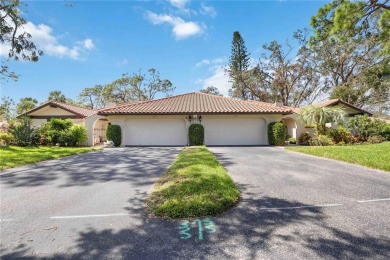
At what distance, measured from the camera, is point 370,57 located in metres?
26.3

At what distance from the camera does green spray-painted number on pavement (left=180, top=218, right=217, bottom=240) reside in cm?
291

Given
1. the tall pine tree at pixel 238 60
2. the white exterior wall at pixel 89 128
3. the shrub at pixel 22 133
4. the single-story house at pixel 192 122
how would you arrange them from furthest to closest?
the tall pine tree at pixel 238 60, the white exterior wall at pixel 89 128, the single-story house at pixel 192 122, the shrub at pixel 22 133

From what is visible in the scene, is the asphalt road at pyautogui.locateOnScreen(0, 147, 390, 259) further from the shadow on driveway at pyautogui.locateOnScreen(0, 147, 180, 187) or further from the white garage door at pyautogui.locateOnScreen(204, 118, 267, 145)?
the white garage door at pyautogui.locateOnScreen(204, 118, 267, 145)

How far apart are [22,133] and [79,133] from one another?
3.44 m

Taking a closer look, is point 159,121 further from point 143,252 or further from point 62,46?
point 143,252

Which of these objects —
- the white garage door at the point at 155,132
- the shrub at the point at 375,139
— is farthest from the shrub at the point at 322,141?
the white garage door at the point at 155,132

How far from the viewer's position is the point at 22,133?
14969 millimetres

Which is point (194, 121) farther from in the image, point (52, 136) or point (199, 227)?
point (199, 227)

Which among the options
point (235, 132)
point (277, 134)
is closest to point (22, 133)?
point (235, 132)

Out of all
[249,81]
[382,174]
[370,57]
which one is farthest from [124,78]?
[382,174]

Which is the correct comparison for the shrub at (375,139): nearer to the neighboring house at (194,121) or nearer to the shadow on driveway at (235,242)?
the neighboring house at (194,121)

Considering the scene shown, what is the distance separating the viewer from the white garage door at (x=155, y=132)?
Result: 17.3m

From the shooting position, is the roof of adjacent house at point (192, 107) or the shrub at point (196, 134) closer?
the shrub at point (196, 134)

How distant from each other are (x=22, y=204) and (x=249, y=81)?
31.5m
